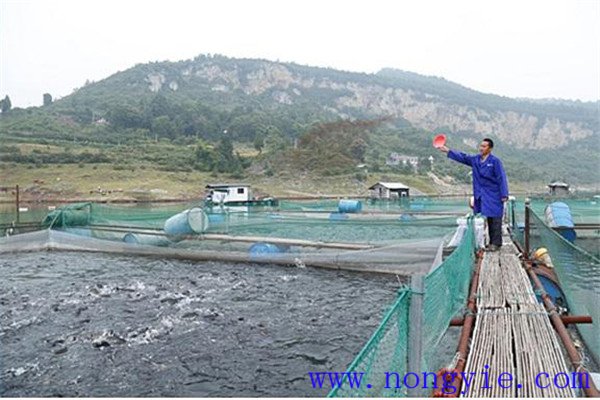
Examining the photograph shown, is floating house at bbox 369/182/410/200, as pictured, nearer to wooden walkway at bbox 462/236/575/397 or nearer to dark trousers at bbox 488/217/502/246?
dark trousers at bbox 488/217/502/246

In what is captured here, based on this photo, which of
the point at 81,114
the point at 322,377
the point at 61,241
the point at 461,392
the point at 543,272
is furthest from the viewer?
the point at 81,114

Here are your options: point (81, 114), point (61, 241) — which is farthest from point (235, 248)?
point (81, 114)

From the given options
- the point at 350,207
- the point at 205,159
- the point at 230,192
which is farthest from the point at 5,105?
the point at 350,207

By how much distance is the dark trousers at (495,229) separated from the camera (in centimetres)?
778

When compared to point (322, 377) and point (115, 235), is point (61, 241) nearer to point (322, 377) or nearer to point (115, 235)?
point (115, 235)

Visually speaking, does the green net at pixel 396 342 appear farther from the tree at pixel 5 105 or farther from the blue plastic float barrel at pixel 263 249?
the tree at pixel 5 105

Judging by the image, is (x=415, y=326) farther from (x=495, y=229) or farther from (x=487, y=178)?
(x=495, y=229)

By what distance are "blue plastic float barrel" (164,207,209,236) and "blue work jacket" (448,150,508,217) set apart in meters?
8.96

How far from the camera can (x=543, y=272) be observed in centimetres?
827

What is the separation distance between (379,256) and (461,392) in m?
8.02

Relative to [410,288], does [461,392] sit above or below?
below

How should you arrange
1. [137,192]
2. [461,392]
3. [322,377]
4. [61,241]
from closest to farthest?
[461,392], [322,377], [61,241], [137,192]

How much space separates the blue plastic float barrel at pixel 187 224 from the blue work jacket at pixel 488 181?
8.96 m

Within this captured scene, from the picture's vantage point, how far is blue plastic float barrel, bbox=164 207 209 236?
14.2 m
